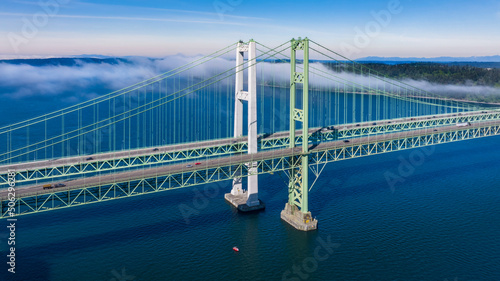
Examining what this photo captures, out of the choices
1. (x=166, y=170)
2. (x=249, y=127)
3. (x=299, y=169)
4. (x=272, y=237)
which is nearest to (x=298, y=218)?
(x=272, y=237)

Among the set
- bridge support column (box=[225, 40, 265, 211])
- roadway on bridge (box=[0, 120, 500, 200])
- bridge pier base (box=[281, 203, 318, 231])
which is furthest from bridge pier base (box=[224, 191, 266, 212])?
roadway on bridge (box=[0, 120, 500, 200])

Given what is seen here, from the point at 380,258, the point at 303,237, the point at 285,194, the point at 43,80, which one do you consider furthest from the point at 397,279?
Result: the point at 43,80

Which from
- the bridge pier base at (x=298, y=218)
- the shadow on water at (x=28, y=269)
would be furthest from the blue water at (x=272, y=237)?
the bridge pier base at (x=298, y=218)

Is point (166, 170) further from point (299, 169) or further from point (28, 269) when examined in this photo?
point (299, 169)

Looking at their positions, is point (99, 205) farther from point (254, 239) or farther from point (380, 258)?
point (380, 258)

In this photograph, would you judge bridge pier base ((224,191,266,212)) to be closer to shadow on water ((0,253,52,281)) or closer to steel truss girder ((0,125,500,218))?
steel truss girder ((0,125,500,218))

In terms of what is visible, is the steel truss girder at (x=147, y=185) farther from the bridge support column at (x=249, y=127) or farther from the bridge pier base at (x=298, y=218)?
the bridge pier base at (x=298, y=218)
